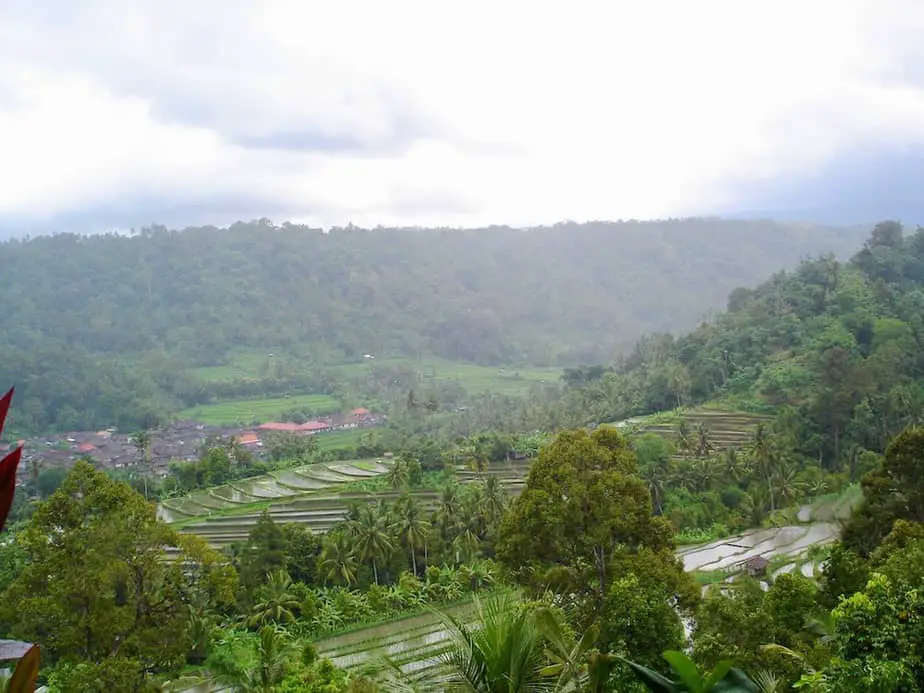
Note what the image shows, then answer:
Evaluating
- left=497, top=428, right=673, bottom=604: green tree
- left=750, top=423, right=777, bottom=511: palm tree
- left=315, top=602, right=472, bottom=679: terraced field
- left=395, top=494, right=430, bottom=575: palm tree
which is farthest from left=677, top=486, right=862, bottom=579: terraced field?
left=497, top=428, right=673, bottom=604: green tree

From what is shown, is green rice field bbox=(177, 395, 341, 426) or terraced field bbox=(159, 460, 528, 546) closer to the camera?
terraced field bbox=(159, 460, 528, 546)

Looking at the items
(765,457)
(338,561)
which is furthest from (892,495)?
(765,457)

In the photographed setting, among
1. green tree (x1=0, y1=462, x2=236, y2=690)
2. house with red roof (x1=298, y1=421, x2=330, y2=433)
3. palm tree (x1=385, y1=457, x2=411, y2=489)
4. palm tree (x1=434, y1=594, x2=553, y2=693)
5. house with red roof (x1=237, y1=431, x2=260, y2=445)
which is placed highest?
palm tree (x1=434, y1=594, x2=553, y2=693)

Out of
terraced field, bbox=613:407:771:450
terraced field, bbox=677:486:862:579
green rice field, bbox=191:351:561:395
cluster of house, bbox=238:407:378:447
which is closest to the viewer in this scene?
terraced field, bbox=677:486:862:579

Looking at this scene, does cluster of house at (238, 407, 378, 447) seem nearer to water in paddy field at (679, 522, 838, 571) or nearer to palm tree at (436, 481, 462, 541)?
palm tree at (436, 481, 462, 541)

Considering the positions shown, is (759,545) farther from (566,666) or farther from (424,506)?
(566,666)

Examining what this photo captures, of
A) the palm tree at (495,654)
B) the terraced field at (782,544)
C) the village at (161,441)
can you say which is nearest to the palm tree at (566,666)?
the palm tree at (495,654)

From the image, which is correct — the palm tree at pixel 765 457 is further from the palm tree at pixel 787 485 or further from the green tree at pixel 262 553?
the green tree at pixel 262 553
